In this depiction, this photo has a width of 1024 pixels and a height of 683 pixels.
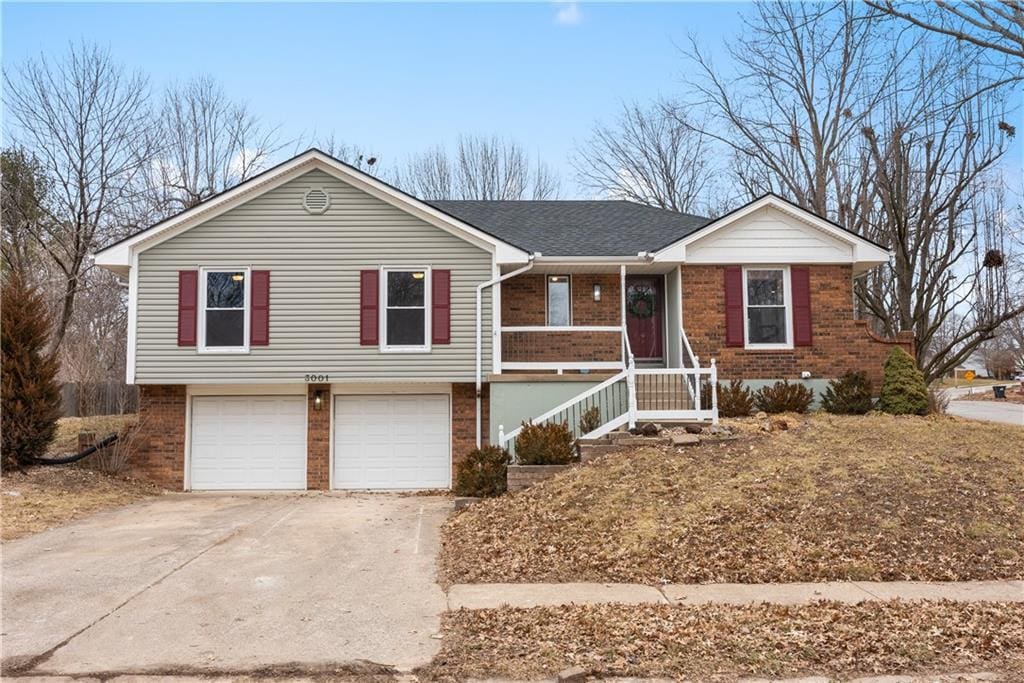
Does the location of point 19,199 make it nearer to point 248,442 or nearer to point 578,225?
point 248,442

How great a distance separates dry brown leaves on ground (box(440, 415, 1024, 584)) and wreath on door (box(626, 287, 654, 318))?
5.21 metres

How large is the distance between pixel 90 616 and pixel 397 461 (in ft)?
28.5

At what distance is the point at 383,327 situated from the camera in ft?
47.3

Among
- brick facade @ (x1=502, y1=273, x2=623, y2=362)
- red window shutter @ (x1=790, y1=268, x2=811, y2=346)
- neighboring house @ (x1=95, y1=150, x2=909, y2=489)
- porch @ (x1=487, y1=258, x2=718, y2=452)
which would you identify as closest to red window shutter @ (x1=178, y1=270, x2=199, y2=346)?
neighboring house @ (x1=95, y1=150, x2=909, y2=489)

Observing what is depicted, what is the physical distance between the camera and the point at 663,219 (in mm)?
17547

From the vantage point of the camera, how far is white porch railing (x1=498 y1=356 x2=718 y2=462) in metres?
12.3

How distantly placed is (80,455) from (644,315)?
11406 millimetres

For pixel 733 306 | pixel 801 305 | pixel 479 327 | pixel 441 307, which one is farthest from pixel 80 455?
pixel 801 305

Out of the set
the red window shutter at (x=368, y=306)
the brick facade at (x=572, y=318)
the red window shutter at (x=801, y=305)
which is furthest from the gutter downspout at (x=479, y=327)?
the red window shutter at (x=801, y=305)

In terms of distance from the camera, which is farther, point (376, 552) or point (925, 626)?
point (376, 552)

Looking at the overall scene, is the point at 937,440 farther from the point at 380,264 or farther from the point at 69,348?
the point at 69,348

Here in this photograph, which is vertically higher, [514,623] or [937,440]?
[937,440]

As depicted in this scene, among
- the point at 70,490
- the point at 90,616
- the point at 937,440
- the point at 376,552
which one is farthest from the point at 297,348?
the point at 937,440

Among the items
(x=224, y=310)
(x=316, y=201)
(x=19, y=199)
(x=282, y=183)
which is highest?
(x=19, y=199)
